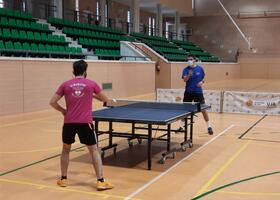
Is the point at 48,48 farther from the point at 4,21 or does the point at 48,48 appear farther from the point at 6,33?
the point at 4,21

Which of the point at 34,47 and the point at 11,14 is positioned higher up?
the point at 11,14

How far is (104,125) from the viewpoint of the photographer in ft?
33.7

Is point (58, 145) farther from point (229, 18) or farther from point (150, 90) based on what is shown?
point (229, 18)

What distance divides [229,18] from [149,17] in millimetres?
7263

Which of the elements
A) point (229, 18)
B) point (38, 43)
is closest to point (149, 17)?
point (229, 18)

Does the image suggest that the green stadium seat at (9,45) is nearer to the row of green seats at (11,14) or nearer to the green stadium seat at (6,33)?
the green stadium seat at (6,33)

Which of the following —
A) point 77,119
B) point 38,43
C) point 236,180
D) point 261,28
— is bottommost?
point 236,180

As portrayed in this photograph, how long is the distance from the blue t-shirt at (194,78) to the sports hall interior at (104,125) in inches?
41.0

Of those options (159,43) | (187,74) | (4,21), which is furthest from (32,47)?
(159,43)

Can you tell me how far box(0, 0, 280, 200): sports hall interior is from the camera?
5.04 metres

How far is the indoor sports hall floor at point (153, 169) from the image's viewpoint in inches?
188

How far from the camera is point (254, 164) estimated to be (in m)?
6.23

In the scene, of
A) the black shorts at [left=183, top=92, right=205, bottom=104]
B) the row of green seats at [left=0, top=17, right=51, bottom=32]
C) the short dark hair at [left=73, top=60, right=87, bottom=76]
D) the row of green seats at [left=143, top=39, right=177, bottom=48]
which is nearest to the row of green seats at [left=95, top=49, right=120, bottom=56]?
the row of green seats at [left=0, top=17, right=51, bottom=32]

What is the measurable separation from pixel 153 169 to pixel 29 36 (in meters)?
10.6
